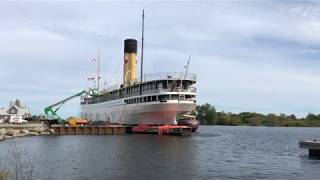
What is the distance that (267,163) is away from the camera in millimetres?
42031

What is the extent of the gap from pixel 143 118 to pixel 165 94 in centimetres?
1023

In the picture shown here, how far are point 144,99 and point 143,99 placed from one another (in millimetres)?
542

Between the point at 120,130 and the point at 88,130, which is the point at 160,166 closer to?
the point at 88,130

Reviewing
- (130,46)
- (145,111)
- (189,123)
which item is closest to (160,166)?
(189,123)

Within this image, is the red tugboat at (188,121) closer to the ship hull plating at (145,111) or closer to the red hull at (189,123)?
the red hull at (189,123)

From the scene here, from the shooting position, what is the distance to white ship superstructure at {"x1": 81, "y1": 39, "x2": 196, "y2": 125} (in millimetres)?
88994

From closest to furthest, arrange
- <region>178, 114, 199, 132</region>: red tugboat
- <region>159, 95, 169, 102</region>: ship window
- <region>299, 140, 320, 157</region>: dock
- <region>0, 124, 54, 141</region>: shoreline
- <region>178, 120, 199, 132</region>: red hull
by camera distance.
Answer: <region>299, 140, 320, 157</region>: dock → <region>0, 124, 54, 141</region>: shoreline → <region>159, 95, 169, 102</region>: ship window → <region>178, 120, 199, 132</region>: red hull → <region>178, 114, 199, 132</region>: red tugboat

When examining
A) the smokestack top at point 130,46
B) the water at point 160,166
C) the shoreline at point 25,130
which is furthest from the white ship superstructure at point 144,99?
the water at point 160,166

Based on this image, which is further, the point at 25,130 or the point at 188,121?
the point at 188,121

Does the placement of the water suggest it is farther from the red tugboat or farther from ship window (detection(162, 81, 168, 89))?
the red tugboat

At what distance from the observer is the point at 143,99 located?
9581 centimetres

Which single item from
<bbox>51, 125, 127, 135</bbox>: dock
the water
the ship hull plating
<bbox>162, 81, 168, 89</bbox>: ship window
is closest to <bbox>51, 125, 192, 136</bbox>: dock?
<bbox>51, 125, 127, 135</bbox>: dock

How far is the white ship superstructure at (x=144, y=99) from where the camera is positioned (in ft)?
292

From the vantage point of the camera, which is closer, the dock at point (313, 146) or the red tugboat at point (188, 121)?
the dock at point (313, 146)
